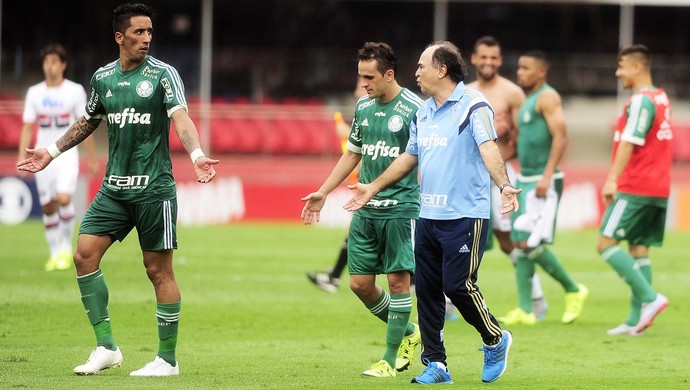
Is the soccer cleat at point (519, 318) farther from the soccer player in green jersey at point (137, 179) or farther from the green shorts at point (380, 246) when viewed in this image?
the soccer player in green jersey at point (137, 179)

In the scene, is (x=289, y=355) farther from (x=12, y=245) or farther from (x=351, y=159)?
(x=12, y=245)

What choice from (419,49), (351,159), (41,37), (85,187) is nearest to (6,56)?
(41,37)

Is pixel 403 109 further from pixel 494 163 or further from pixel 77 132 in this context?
pixel 77 132

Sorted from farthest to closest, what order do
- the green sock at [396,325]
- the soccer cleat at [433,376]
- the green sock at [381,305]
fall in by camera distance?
the green sock at [381,305], the green sock at [396,325], the soccer cleat at [433,376]

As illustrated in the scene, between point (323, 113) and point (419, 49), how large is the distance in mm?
6489

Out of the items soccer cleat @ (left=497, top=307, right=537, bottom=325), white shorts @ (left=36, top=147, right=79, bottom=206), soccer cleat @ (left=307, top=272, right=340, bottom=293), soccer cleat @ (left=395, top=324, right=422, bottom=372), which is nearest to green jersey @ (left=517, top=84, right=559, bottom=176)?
soccer cleat @ (left=497, top=307, right=537, bottom=325)

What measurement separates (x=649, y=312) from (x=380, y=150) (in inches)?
144

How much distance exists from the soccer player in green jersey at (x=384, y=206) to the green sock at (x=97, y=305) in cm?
153

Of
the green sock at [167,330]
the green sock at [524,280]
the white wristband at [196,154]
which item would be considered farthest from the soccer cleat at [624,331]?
the white wristband at [196,154]

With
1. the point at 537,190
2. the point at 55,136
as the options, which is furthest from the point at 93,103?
the point at 55,136

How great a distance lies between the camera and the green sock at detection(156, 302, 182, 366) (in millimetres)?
8211

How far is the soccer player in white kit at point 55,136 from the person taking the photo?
48.7 feet

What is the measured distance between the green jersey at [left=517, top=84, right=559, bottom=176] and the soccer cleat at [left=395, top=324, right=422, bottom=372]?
370 centimetres

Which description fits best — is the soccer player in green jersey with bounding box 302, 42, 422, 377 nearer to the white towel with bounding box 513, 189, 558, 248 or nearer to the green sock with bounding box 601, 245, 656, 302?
the green sock with bounding box 601, 245, 656, 302
